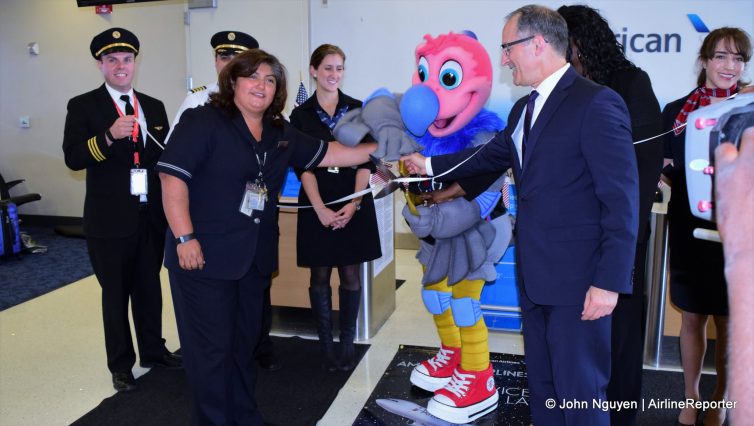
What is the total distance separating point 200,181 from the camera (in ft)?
7.20

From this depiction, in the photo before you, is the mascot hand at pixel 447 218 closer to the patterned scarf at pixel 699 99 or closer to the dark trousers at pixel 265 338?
the patterned scarf at pixel 699 99

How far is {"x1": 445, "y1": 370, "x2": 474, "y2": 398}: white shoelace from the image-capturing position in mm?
2705

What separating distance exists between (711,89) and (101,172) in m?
2.85

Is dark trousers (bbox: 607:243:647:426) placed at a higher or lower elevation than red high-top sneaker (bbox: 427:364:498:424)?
higher

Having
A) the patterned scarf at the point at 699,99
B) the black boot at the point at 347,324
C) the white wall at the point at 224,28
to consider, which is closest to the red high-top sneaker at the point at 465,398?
the black boot at the point at 347,324

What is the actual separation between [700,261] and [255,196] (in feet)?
A: 6.04

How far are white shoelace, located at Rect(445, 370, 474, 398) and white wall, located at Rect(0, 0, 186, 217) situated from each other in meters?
5.27

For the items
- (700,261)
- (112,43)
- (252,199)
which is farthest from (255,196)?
(700,261)

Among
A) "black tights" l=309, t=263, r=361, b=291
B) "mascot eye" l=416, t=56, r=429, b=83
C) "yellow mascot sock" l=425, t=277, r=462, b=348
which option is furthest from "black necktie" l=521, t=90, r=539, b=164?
"black tights" l=309, t=263, r=361, b=291

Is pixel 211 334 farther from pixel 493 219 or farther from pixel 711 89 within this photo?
pixel 711 89

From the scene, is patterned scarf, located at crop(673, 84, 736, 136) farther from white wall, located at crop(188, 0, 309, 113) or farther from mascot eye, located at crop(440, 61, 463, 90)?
white wall, located at crop(188, 0, 309, 113)

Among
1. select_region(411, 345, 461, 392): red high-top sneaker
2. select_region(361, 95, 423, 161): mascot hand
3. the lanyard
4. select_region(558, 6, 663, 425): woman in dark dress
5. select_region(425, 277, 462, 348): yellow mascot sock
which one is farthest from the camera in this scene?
select_region(411, 345, 461, 392): red high-top sneaker

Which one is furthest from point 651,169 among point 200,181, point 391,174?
point 200,181

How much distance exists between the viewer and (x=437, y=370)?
9.77 ft
